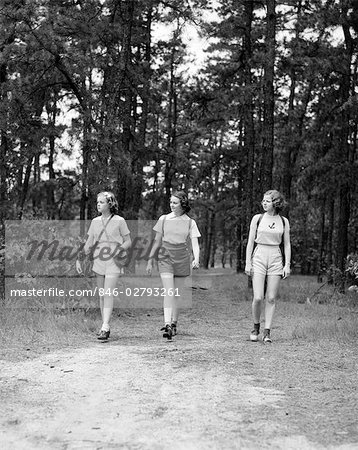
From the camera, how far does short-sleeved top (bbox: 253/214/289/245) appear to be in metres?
8.42

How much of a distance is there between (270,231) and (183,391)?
364 centimetres

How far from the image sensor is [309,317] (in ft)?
37.9

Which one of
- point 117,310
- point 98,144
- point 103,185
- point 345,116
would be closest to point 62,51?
point 98,144

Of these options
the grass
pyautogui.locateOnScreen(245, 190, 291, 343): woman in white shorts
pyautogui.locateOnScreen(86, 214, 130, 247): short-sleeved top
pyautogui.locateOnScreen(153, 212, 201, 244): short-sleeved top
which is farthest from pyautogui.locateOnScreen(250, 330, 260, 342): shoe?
pyautogui.locateOnScreen(86, 214, 130, 247): short-sleeved top

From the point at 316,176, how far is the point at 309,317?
9307 millimetres

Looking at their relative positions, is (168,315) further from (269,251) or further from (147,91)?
(147,91)

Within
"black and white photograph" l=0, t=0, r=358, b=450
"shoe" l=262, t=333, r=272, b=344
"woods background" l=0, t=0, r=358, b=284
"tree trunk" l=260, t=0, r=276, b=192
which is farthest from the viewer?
"tree trunk" l=260, t=0, r=276, b=192

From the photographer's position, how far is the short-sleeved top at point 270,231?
8.42 m

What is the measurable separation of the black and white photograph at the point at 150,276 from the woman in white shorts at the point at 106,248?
24 mm

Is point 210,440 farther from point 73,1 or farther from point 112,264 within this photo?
point 73,1

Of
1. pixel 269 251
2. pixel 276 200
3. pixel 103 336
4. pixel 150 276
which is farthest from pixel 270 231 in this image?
pixel 150 276

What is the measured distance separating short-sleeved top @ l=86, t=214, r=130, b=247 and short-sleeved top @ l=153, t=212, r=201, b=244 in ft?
1.69

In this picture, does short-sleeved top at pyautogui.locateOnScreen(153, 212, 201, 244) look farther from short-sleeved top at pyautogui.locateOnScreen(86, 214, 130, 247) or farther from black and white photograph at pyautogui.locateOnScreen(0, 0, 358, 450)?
short-sleeved top at pyautogui.locateOnScreen(86, 214, 130, 247)

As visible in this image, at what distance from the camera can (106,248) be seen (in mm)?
8477
